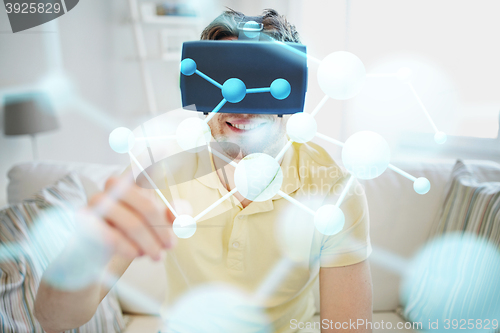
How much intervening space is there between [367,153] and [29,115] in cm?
154

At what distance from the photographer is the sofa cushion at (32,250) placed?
76 centimetres

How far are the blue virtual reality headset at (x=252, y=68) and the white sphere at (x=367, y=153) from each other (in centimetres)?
8

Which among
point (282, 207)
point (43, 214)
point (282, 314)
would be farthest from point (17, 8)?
point (282, 314)

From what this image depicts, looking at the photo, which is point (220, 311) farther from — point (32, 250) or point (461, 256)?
point (461, 256)

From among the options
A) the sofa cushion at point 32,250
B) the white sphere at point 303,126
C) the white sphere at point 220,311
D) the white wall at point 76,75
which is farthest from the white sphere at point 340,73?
the white wall at point 76,75

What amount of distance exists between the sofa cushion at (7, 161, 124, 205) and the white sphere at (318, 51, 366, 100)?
0.97 metres

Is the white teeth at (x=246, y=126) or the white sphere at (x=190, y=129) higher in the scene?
the white sphere at (x=190, y=129)

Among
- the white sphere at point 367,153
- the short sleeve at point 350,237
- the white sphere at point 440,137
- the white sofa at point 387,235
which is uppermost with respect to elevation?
the white sphere at point 367,153

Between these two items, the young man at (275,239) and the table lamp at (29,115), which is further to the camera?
the table lamp at (29,115)

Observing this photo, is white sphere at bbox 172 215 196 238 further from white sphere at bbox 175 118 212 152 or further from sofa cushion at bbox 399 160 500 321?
sofa cushion at bbox 399 160 500 321

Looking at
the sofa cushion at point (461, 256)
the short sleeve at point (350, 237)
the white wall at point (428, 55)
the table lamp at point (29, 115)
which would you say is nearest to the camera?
the short sleeve at point (350, 237)

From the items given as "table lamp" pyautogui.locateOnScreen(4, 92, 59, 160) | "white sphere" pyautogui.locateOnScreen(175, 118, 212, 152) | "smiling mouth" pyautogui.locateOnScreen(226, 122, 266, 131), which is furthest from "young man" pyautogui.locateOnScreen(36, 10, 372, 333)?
"table lamp" pyautogui.locateOnScreen(4, 92, 59, 160)

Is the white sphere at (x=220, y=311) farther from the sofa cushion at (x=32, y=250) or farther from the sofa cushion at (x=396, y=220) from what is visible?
the sofa cushion at (x=396, y=220)

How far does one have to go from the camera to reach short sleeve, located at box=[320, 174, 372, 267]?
664mm
